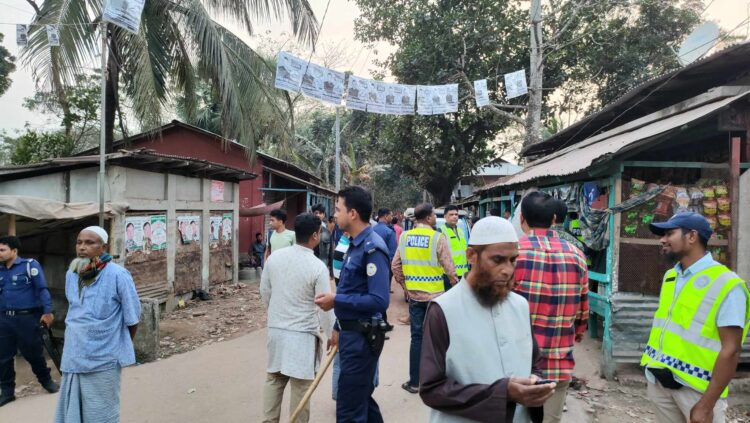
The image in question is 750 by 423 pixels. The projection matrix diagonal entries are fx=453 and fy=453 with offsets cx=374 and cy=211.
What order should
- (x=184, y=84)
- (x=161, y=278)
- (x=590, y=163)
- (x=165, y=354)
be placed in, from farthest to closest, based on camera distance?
(x=184, y=84) < (x=161, y=278) < (x=165, y=354) < (x=590, y=163)

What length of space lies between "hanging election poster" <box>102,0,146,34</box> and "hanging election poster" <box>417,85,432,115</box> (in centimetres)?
686

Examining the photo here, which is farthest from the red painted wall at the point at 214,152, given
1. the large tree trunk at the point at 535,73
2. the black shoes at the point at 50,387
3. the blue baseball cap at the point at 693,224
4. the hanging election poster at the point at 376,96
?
the blue baseball cap at the point at 693,224

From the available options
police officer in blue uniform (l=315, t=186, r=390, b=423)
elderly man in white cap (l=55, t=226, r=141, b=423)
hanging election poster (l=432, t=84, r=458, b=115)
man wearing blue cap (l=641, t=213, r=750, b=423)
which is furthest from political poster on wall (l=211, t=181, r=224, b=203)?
man wearing blue cap (l=641, t=213, r=750, b=423)

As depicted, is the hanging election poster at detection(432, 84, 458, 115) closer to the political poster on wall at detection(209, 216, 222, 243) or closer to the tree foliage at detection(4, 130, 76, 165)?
the political poster on wall at detection(209, 216, 222, 243)

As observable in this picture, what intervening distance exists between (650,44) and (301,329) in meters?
16.6

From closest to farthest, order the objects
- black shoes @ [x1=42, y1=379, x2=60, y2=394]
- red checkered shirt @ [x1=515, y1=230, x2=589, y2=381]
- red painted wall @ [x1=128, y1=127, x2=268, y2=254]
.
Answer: red checkered shirt @ [x1=515, y1=230, x2=589, y2=381] < black shoes @ [x1=42, y1=379, x2=60, y2=394] < red painted wall @ [x1=128, y1=127, x2=268, y2=254]

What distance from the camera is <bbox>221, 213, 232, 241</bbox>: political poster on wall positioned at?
11.0 metres

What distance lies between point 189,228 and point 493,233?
8.88m

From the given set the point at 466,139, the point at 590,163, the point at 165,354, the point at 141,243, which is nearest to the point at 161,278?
the point at 141,243

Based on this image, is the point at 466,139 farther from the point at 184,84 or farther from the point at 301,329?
the point at 301,329

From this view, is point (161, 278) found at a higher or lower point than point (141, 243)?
lower

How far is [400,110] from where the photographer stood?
11.0m

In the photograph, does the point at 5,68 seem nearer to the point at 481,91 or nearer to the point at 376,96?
the point at 376,96

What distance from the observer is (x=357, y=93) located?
10.2 m
